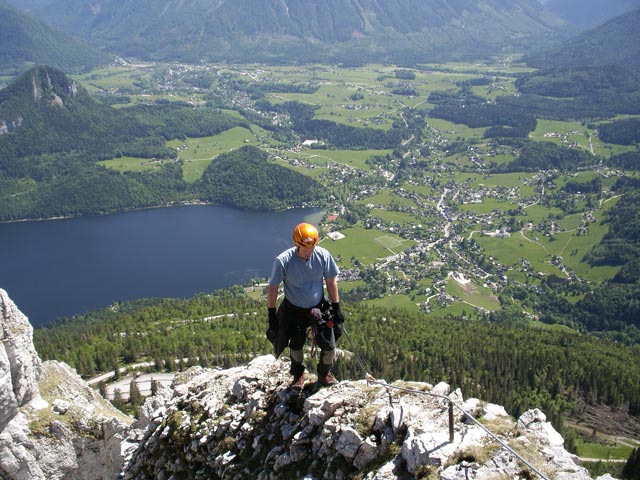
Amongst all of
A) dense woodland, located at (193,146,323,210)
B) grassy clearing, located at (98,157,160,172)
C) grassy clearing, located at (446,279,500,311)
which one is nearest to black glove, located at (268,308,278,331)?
grassy clearing, located at (446,279,500,311)

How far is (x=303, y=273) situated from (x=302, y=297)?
0.53 m

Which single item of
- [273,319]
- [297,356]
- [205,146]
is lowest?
[205,146]

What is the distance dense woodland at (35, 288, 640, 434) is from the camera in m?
45.7

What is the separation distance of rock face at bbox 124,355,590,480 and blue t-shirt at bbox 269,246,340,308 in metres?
2.06

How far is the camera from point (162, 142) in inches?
6688

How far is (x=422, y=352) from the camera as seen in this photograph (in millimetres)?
51156

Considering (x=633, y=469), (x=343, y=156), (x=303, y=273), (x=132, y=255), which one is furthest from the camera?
(x=343, y=156)

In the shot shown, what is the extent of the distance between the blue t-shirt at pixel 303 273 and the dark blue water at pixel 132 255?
76765 mm

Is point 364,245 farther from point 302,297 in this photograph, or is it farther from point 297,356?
point 302,297

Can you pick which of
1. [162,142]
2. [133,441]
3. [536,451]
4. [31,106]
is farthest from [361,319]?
[31,106]

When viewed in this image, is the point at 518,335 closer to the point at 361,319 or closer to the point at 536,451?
the point at 361,319

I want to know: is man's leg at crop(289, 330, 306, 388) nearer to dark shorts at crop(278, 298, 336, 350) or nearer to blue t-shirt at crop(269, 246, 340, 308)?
dark shorts at crop(278, 298, 336, 350)

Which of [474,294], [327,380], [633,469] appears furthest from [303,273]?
[474,294]

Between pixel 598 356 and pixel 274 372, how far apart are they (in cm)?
5099
